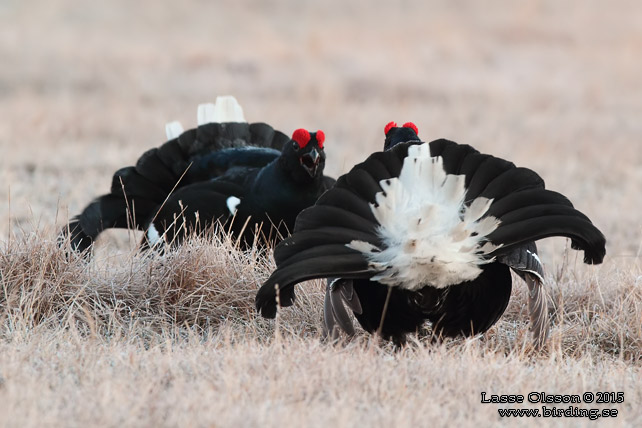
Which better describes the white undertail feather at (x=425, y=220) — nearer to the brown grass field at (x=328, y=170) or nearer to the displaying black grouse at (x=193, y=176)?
the brown grass field at (x=328, y=170)

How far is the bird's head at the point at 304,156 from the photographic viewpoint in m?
4.59

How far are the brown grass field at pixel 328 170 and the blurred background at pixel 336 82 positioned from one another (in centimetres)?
5

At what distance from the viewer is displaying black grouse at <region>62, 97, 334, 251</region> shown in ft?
16.1

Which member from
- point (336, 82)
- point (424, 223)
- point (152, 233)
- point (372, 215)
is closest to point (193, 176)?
point (152, 233)

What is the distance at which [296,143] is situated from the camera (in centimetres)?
463

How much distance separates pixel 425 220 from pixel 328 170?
17.7 feet

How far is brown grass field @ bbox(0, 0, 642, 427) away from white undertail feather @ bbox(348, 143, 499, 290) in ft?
1.07

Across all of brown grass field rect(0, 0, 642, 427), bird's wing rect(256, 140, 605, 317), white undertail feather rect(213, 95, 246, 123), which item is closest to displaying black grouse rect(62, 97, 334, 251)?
white undertail feather rect(213, 95, 246, 123)

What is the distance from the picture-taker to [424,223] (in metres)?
3.14

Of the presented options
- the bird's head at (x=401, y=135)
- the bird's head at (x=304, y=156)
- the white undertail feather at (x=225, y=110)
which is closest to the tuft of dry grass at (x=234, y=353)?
the bird's head at (x=304, y=156)

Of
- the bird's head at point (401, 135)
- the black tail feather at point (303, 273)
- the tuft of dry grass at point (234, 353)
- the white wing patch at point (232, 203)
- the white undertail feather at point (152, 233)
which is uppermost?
the bird's head at point (401, 135)

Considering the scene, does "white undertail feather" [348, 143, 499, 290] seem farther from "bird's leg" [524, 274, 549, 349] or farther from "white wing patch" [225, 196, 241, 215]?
"white wing patch" [225, 196, 241, 215]

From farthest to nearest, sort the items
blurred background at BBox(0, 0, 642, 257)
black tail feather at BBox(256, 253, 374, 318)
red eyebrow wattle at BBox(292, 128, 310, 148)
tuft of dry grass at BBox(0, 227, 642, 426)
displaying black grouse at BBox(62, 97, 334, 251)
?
blurred background at BBox(0, 0, 642, 257) → displaying black grouse at BBox(62, 97, 334, 251) → red eyebrow wattle at BBox(292, 128, 310, 148) → black tail feather at BBox(256, 253, 374, 318) → tuft of dry grass at BBox(0, 227, 642, 426)

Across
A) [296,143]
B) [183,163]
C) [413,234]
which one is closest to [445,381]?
[413,234]
